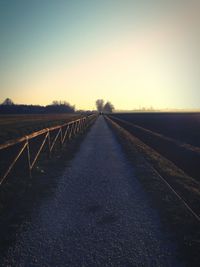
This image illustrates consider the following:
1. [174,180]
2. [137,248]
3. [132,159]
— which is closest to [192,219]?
[137,248]

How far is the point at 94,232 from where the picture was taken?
5.41m

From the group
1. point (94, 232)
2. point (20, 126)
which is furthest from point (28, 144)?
point (20, 126)

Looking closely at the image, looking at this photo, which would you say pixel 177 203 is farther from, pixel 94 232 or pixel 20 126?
pixel 20 126

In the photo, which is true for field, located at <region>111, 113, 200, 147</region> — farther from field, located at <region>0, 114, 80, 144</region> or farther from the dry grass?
field, located at <region>0, 114, 80, 144</region>

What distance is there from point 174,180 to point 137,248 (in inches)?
223

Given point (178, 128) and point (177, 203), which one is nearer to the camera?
point (177, 203)

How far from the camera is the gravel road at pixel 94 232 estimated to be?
14.6 ft

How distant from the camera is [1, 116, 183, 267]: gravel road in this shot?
446 centimetres

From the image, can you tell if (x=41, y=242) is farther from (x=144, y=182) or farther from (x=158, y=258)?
(x=144, y=182)

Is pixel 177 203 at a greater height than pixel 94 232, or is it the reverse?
pixel 94 232

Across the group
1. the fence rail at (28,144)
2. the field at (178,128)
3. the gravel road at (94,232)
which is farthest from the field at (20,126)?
the field at (178,128)

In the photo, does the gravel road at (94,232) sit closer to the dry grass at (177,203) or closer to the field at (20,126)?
the dry grass at (177,203)

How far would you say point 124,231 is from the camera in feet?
17.9

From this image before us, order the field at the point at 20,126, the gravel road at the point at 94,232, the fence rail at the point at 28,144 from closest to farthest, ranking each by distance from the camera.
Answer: the gravel road at the point at 94,232
the fence rail at the point at 28,144
the field at the point at 20,126
